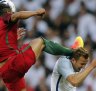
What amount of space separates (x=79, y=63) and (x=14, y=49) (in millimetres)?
852

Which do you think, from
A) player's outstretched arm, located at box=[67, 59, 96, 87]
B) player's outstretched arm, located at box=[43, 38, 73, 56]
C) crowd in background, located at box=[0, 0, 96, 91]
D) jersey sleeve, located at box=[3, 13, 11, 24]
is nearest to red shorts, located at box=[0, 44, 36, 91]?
player's outstretched arm, located at box=[43, 38, 73, 56]

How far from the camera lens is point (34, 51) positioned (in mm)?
7305

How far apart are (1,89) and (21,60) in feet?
12.9

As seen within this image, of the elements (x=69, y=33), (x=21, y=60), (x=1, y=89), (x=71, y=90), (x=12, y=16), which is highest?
(x=12, y=16)

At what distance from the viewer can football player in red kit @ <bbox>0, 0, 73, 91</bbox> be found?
729 centimetres

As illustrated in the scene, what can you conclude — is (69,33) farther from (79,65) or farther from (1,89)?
(79,65)

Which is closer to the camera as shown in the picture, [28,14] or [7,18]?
[28,14]

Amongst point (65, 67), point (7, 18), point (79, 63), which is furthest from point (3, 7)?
point (79, 63)

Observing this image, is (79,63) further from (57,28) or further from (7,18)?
(57,28)

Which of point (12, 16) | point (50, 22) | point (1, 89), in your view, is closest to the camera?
point (12, 16)

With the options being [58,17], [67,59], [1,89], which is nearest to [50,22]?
[58,17]

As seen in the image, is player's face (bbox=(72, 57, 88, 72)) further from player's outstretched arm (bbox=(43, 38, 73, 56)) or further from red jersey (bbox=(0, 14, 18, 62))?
red jersey (bbox=(0, 14, 18, 62))

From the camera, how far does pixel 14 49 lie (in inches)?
292

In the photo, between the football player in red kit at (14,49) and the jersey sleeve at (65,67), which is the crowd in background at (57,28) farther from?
the football player in red kit at (14,49)
